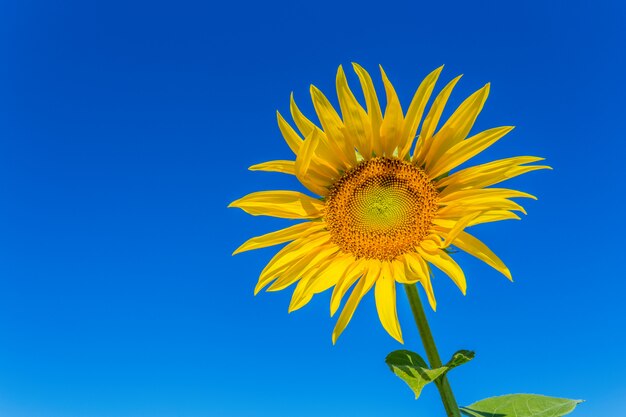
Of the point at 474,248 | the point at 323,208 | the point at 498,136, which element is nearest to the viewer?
the point at 474,248

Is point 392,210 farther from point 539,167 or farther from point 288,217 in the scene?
point 539,167

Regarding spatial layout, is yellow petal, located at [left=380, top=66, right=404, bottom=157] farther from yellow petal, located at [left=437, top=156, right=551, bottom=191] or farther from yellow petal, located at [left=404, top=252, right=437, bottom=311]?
yellow petal, located at [left=404, top=252, right=437, bottom=311]

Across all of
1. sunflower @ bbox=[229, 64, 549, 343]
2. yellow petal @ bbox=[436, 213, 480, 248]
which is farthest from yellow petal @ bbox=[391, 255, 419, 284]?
yellow petal @ bbox=[436, 213, 480, 248]

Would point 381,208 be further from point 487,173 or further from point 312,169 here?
point 487,173

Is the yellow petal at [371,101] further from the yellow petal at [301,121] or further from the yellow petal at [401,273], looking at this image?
the yellow petal at [401,273]

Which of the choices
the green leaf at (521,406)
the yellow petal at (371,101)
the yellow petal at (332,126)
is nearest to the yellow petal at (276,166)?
the yellow petal at (332,126)

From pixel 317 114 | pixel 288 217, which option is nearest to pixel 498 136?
pixel 317 114

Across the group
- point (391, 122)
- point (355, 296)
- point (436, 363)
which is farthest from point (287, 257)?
point (436, 363)

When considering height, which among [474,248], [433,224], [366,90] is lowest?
[474,248]
